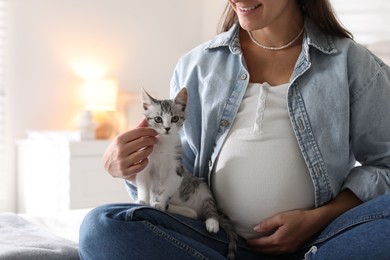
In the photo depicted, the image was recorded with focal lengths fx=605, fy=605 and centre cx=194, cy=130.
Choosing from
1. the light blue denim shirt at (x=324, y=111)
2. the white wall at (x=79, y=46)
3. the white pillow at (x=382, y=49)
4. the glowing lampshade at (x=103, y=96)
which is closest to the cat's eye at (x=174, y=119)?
the light blue denim shirt at (x=324, y=111)

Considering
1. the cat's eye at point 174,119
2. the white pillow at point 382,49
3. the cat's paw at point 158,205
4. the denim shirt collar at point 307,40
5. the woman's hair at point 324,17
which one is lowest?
the cat's paw at point 158,205

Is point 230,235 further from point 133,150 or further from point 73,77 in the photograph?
point 73,77

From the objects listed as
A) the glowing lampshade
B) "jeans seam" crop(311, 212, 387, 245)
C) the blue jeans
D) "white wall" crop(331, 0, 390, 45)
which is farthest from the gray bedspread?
the glowing lampshade

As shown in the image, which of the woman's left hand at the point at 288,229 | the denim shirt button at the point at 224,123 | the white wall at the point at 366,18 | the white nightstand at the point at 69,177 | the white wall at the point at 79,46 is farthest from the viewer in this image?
the white wall at the point at 79,46

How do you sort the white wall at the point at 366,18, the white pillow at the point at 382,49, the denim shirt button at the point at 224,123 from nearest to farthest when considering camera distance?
the denim shirt button at the point at 224,123, the white pillow at the point at 382,49, the white wall at the point at 366,18

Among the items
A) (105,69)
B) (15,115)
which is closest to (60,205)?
(15,115)

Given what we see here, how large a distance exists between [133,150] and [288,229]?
1.29ft

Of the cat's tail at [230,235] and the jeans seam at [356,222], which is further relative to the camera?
the cat's tail at [230,235]

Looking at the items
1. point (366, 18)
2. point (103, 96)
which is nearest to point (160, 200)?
point (366, 18)

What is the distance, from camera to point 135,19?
4.36 m

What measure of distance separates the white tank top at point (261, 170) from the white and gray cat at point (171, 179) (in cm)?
5

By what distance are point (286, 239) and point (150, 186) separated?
1.12ft

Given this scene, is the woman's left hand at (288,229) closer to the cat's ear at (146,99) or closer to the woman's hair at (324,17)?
the cat's ear at (146,99)

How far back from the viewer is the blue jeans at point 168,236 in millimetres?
1208
